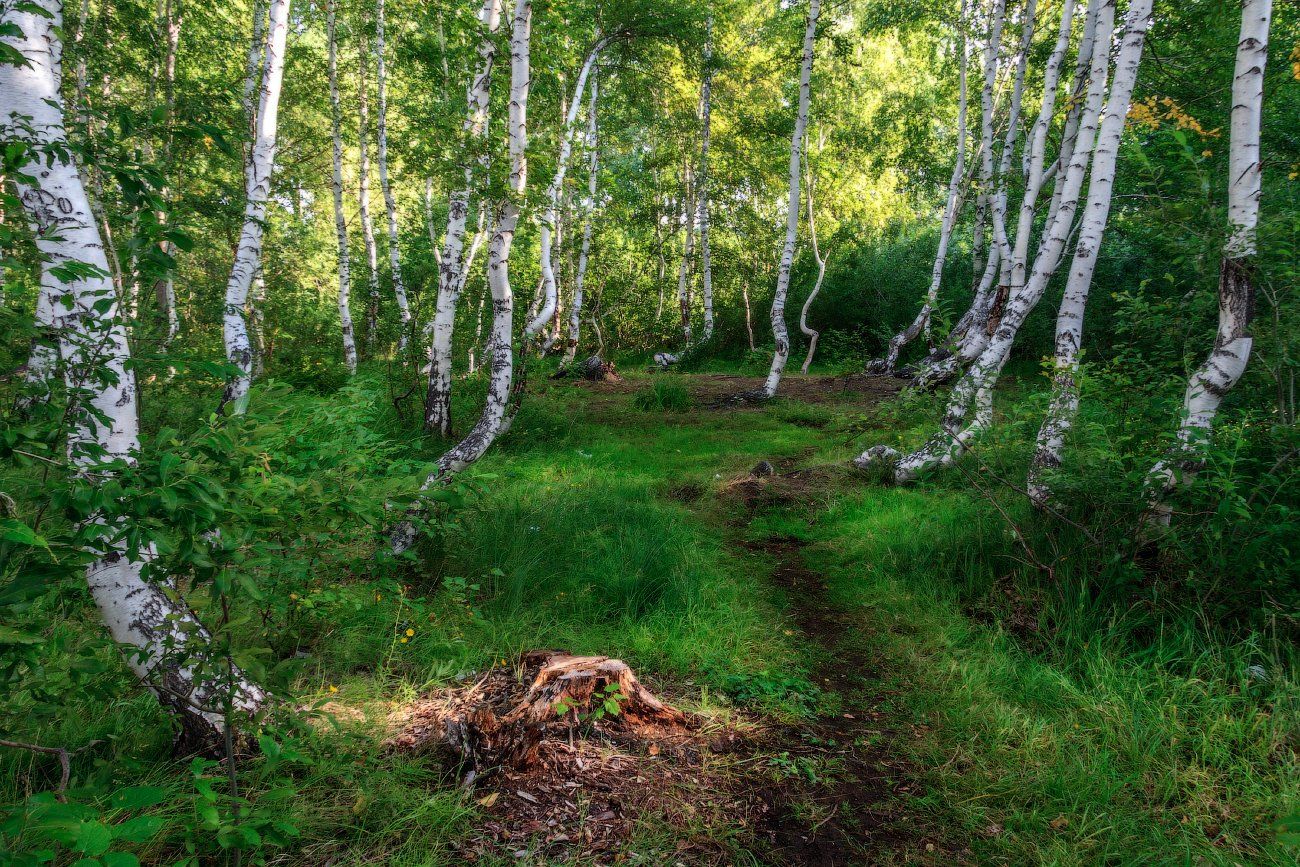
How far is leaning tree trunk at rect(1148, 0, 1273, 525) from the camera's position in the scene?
3.77m

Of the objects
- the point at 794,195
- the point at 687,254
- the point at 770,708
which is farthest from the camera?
the point at 687,254

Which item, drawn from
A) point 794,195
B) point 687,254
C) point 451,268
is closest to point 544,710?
point 451,268

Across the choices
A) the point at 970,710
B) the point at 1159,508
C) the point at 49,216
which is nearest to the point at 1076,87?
the point at 1159,508

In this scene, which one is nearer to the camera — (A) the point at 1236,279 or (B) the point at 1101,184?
(A) the point at 1236,279

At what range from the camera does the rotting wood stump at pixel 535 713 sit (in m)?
2.93

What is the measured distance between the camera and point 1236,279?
3.89 metres

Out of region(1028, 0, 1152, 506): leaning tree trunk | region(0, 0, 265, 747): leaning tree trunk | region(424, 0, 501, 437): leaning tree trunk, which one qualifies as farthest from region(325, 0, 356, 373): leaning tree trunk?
region(1028, 0, 1152, 506): leaning tree trunk

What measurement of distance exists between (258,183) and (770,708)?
7406mm

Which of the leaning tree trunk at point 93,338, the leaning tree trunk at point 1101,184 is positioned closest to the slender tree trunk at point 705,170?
the leaning tree trunk at point 1101,184

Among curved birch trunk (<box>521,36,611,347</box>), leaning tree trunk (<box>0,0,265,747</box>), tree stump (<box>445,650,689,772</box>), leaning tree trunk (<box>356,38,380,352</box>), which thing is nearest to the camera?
leaning tree trunk (<box>0,0,265,747</box>)

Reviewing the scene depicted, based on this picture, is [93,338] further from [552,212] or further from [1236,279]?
[552,212]

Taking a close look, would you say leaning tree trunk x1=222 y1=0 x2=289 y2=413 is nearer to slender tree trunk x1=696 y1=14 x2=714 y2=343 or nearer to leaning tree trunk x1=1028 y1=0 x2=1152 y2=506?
leaning tree trunk x1=1028 y1=0 x2=1152 y2=506

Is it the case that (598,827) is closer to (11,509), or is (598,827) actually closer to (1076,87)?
(11,509)

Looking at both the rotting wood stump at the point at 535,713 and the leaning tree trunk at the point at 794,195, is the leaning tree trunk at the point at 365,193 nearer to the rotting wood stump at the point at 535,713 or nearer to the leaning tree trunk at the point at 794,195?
the leaning tree trunk at the point at 794,195
